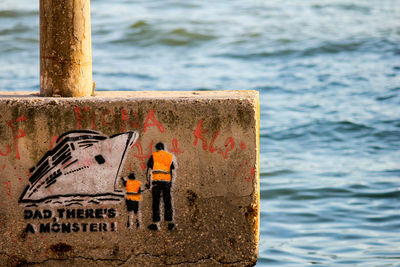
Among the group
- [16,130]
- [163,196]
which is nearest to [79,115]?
[16,130]

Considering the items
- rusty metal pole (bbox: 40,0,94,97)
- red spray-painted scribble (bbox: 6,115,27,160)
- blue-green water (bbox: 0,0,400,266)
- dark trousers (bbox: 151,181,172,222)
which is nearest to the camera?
red spray-painted scribble (bbox: 6,115,27,160)

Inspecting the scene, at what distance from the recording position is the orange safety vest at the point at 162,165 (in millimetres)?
4680

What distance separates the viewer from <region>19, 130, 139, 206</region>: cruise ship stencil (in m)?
4.67

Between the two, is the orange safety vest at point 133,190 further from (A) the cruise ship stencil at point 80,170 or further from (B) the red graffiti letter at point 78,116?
(B) the red graffiti letter at point 78,116

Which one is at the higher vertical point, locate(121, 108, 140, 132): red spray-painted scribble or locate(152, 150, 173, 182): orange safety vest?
locate(121, 108, 140, 132): red spray-painted scribble


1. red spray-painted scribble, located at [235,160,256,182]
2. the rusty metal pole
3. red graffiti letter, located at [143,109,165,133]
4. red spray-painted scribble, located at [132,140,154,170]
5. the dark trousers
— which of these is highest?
the rusty metal pole

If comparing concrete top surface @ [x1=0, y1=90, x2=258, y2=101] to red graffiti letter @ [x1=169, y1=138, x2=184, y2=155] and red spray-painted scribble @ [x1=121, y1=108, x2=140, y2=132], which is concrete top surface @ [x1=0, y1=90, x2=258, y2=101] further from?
red graffiti letter @ [x1=169, y1=138, x2=184, y2=155]

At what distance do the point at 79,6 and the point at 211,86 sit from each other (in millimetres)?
12220

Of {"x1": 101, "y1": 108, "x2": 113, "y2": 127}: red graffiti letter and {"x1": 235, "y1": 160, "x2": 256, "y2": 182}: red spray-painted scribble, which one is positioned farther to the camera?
{"x1": 235, "y1": 160, "x2": 256, "y2": 182}: red spray-painted scribble

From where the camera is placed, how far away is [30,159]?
4676 mm

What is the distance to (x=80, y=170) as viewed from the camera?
473 centimetres

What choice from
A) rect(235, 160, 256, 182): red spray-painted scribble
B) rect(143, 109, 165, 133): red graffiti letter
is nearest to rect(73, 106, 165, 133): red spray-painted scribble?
rect(143, 109, 165, 133): red graffiti letter

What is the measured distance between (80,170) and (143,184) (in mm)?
456

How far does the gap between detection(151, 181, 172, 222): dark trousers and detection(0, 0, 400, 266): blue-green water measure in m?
2.98
